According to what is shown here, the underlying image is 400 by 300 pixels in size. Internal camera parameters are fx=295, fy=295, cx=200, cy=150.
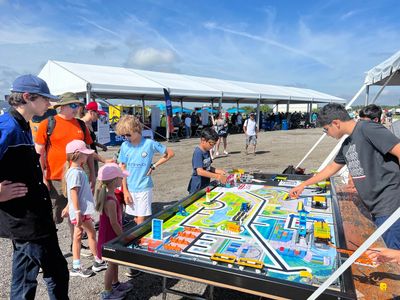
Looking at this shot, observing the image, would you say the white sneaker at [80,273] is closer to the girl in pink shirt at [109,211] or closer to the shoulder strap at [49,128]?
the girl in pink shirt at [109,211]

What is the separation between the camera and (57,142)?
3074 millimetres

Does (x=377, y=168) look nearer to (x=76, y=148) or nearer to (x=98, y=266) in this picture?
(x=76, y=148)

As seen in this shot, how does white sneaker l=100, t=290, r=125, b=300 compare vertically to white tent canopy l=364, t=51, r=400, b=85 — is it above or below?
below

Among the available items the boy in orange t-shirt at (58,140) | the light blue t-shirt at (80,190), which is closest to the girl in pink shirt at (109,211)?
the light blue t-shirt at (80,190)

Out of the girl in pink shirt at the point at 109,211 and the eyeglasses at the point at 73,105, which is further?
the eyeglasses at the point at 73,105

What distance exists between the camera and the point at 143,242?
187 centimetres

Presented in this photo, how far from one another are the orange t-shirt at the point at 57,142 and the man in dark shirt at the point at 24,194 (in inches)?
49.2

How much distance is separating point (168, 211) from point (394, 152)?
1.66 m

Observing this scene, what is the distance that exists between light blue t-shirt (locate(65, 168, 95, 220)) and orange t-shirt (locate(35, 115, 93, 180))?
0.55 meters

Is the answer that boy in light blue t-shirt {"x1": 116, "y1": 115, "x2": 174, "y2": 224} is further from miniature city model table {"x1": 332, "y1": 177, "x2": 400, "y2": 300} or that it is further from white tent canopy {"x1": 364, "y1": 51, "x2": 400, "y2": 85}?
white tent canopy {"x1": 364, "y1": 51, "x2": 400, "y2": 85}

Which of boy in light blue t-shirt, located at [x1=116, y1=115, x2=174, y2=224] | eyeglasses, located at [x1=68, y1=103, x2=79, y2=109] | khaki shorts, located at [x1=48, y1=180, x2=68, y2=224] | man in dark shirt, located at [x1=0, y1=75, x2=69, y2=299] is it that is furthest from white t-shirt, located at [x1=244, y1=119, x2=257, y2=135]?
man in dark shirt, located at [x1=0, y1=75, x2=69, y2=299]

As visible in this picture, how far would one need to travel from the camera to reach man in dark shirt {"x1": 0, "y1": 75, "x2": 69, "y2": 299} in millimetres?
1686

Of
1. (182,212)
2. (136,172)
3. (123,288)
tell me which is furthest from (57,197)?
(182,212)

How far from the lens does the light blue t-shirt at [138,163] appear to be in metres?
3.01
